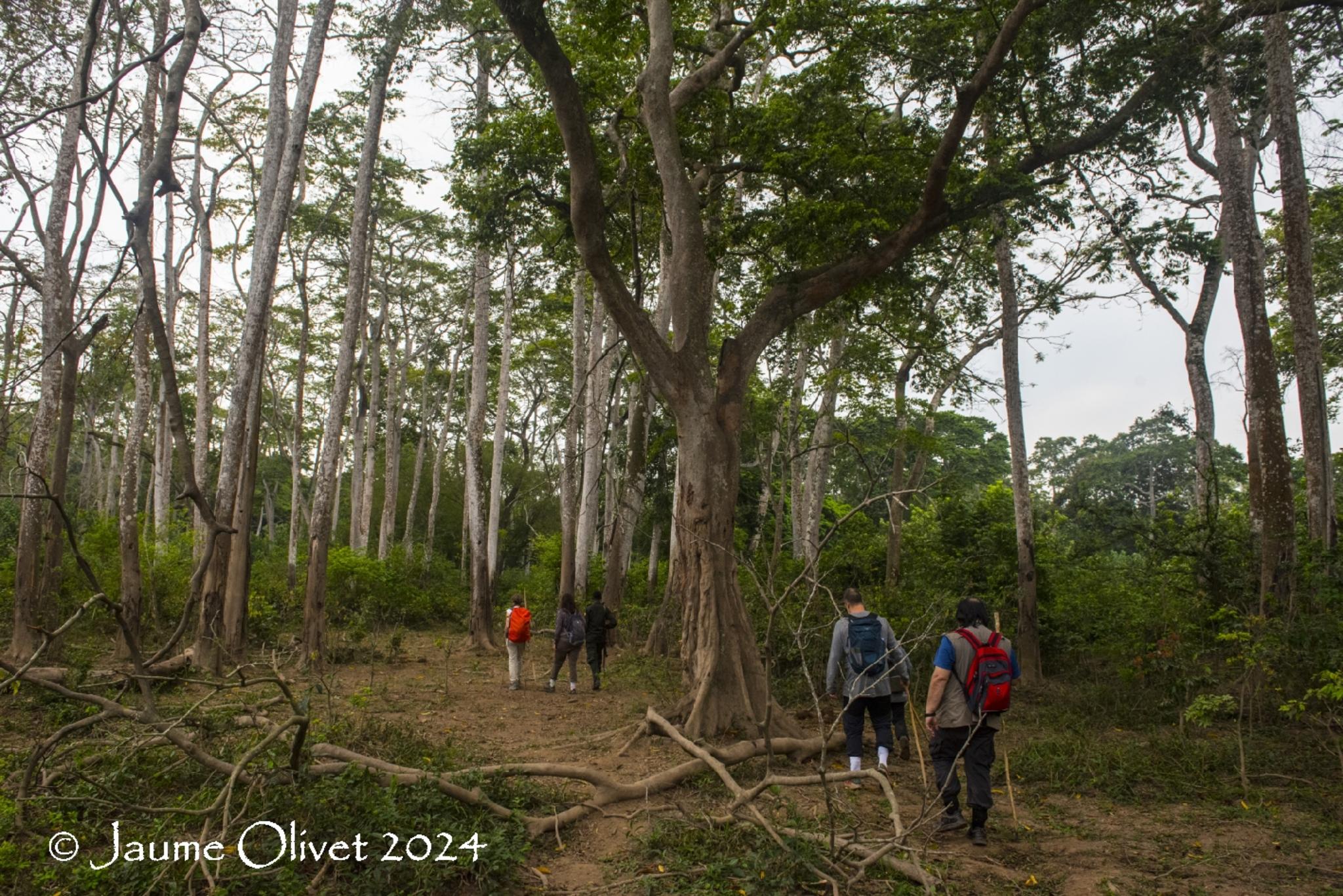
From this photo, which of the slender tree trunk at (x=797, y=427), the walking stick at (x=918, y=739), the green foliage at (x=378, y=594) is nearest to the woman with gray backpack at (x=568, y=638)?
the walking stick at (x=918, y=739)

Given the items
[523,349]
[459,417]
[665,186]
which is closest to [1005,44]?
[665,186]

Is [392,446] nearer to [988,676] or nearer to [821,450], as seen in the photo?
[821,450]

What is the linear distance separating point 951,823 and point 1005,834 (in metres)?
0.42

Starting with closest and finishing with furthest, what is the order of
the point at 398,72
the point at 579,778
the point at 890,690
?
the point at 579,778
the point at 890,690
the point at 398,72

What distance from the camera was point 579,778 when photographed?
19.2ft

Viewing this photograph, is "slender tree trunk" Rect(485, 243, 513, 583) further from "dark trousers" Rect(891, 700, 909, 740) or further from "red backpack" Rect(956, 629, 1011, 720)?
"red backpack" Rect(956, 629, 1011, 720)

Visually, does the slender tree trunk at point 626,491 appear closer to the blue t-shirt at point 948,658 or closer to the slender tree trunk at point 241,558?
the slender tree trunk at point 241,558

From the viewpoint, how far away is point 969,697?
18.7 feet

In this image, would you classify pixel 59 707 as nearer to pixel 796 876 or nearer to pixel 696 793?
pixel 696 793

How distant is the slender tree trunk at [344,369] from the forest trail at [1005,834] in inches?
98.2

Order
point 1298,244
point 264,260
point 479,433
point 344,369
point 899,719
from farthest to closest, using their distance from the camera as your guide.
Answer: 1. point 479,433
2. point 344,369
3. point 264,260
4. point 1298,244
5. point 899,719

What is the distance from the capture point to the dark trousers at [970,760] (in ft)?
18.0

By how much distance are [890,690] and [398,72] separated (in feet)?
38.8

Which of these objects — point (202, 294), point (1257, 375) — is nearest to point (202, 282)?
point (202, 294)
